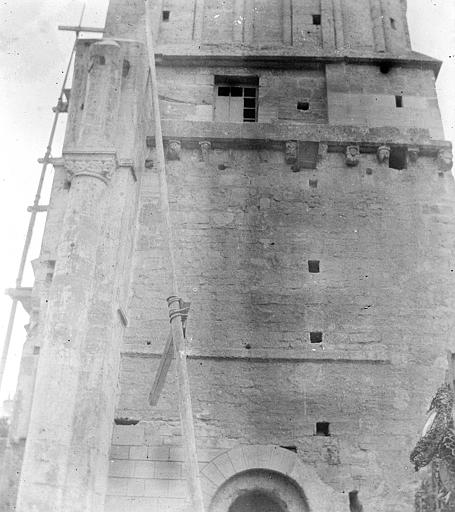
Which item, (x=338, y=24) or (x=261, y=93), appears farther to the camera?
(x=338, y=24)

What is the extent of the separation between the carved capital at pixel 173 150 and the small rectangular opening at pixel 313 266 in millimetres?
2833

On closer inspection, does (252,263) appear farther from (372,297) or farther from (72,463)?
(72,463)

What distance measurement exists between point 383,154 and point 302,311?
3.07 m

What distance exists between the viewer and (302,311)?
9734 mm

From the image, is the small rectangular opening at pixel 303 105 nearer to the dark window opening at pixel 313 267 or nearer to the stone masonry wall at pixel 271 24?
the stone masonry wall at pixel 271 24

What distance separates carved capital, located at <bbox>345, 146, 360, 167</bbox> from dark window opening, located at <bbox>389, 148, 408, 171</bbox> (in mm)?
588

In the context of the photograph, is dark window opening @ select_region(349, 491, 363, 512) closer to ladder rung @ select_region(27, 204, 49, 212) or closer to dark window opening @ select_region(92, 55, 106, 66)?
dark window opening @ select_region(92, 55, 106, 66)

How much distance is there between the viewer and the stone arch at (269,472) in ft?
27.4

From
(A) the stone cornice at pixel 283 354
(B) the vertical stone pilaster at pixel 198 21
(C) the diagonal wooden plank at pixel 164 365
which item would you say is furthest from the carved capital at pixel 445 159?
(C) the diagonal wooden plank at pixel 164 365

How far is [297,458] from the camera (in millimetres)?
8633

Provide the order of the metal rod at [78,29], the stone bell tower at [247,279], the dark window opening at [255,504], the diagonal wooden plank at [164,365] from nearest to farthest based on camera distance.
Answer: the diagonal wooden plank at [164,365]
the stone bell tower at [247,279]
the dark window opening at [255,504]
the metal rod at [78,29]

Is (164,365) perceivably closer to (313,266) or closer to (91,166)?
(91,166)

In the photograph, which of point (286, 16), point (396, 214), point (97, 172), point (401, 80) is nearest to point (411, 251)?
point (396, 214)

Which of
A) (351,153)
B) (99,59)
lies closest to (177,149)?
(99,59)
